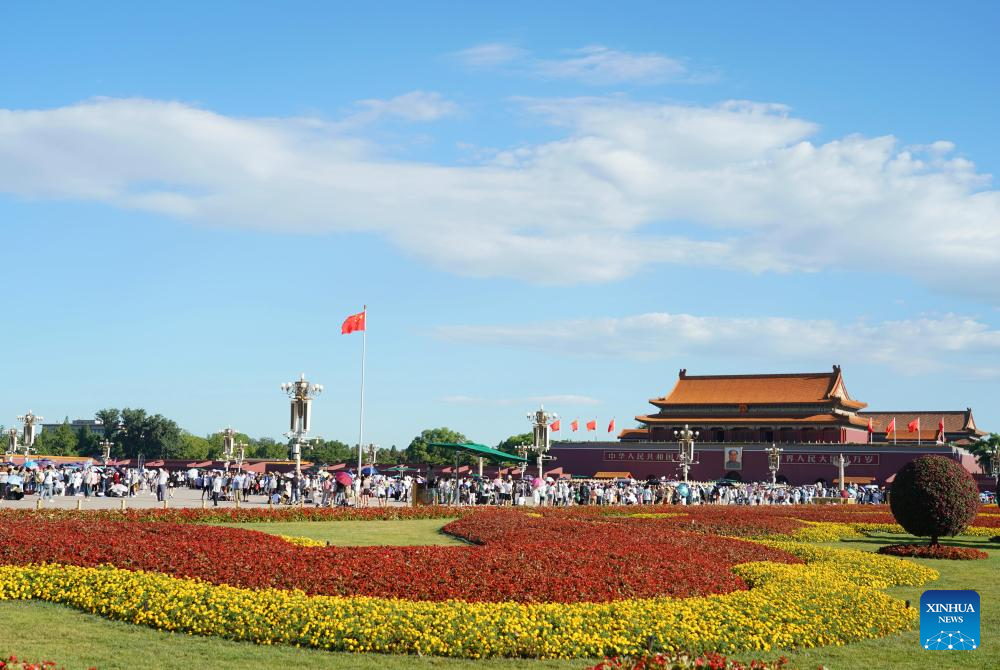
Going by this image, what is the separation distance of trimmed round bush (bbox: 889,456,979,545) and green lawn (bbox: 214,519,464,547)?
8.65 meters

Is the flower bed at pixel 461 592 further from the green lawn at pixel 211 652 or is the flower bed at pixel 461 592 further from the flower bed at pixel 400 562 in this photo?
the green lawn at pixel 211 652

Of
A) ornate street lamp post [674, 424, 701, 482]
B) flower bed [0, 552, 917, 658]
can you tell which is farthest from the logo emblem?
ornate street lamp post [674, 424, 701, 482]

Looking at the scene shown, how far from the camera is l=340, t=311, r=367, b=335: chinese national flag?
34.4 metres

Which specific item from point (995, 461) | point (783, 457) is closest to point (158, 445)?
point (783, 457)

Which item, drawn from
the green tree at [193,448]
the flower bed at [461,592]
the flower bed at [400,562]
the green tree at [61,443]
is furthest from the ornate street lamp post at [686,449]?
the green tree at [61,443]

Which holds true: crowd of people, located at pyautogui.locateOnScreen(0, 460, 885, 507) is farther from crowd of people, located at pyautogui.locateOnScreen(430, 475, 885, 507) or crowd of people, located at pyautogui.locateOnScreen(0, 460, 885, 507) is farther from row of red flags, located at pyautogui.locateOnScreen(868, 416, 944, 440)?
row of red flags, located at pyautogui.locateOnScreen(868, 416, 944, 440)

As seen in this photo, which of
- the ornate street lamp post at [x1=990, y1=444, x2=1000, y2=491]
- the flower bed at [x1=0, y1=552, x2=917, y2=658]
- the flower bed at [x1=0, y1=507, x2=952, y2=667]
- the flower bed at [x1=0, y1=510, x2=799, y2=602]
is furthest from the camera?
the ornate street lamp post at [x1=990, y1=444, x2=1000, y2=491]

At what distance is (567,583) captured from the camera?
10406 mm

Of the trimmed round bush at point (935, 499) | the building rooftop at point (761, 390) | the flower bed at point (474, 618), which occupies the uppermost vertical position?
the building rooftop at point (761, 390)

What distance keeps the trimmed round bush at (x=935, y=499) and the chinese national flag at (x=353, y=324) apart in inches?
818

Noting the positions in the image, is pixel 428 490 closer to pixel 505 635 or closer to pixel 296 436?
pixel 296 436

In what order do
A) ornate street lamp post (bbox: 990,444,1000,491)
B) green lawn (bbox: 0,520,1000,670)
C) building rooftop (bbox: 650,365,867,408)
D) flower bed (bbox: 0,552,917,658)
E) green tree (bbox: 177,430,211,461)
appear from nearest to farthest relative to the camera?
green lawn (bbox: 0,520,1000,670), flower bed (bbox: 0,552,917,658), ornate street lamp post (bbox: 990,444,1000,491), building rooftop (bbox: 650,365,867,408), green tree (bbox: 177,430,211,461)

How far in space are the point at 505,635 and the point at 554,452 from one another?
193 feet

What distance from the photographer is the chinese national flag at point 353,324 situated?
113 feet
